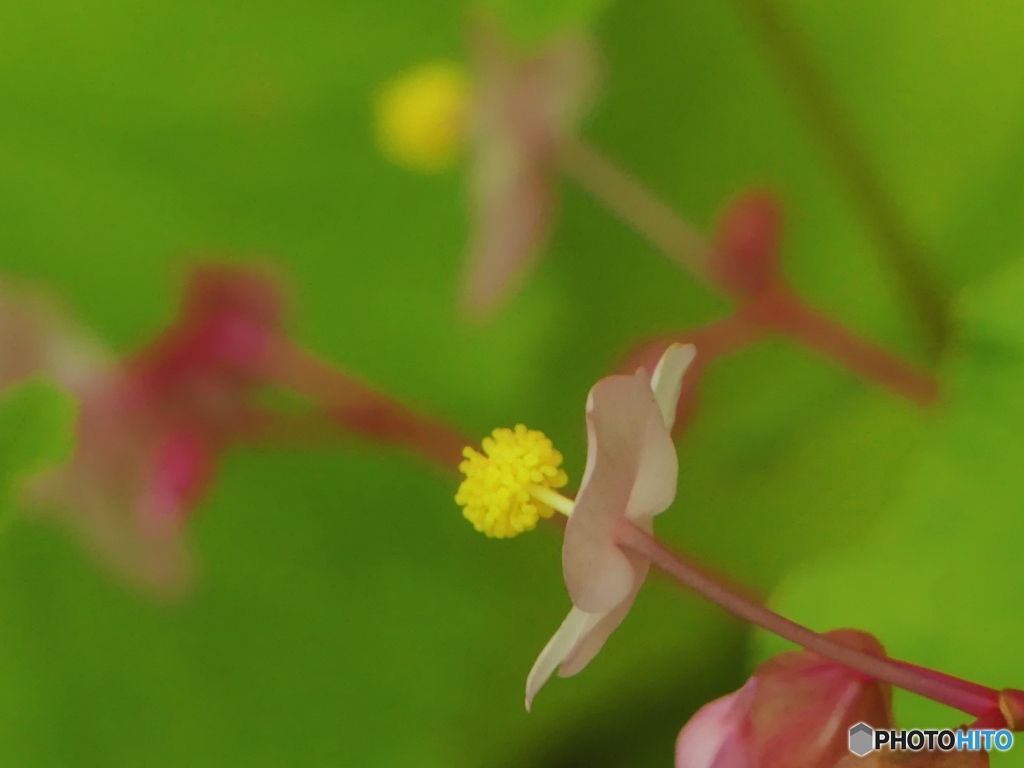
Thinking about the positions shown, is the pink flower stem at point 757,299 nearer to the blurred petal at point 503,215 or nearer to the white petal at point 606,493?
the blurred petal at point 503,215

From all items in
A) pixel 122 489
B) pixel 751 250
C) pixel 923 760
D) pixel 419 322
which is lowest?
pixel 923 760

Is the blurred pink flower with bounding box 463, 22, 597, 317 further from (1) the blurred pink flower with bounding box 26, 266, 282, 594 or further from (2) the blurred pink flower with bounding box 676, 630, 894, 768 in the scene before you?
(2) the blurred pink flower with bounding box 676, 630, 894, 768

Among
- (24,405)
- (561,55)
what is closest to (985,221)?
(561,55)

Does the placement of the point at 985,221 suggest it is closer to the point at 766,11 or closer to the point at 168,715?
the point at 766,11

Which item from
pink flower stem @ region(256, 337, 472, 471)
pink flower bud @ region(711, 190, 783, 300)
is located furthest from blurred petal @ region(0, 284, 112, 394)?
pink flower bud @ region(711, 190, 783, 300)

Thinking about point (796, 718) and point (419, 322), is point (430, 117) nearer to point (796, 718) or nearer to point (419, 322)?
point (419, 322)

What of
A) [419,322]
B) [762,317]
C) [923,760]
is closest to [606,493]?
[923,760]
